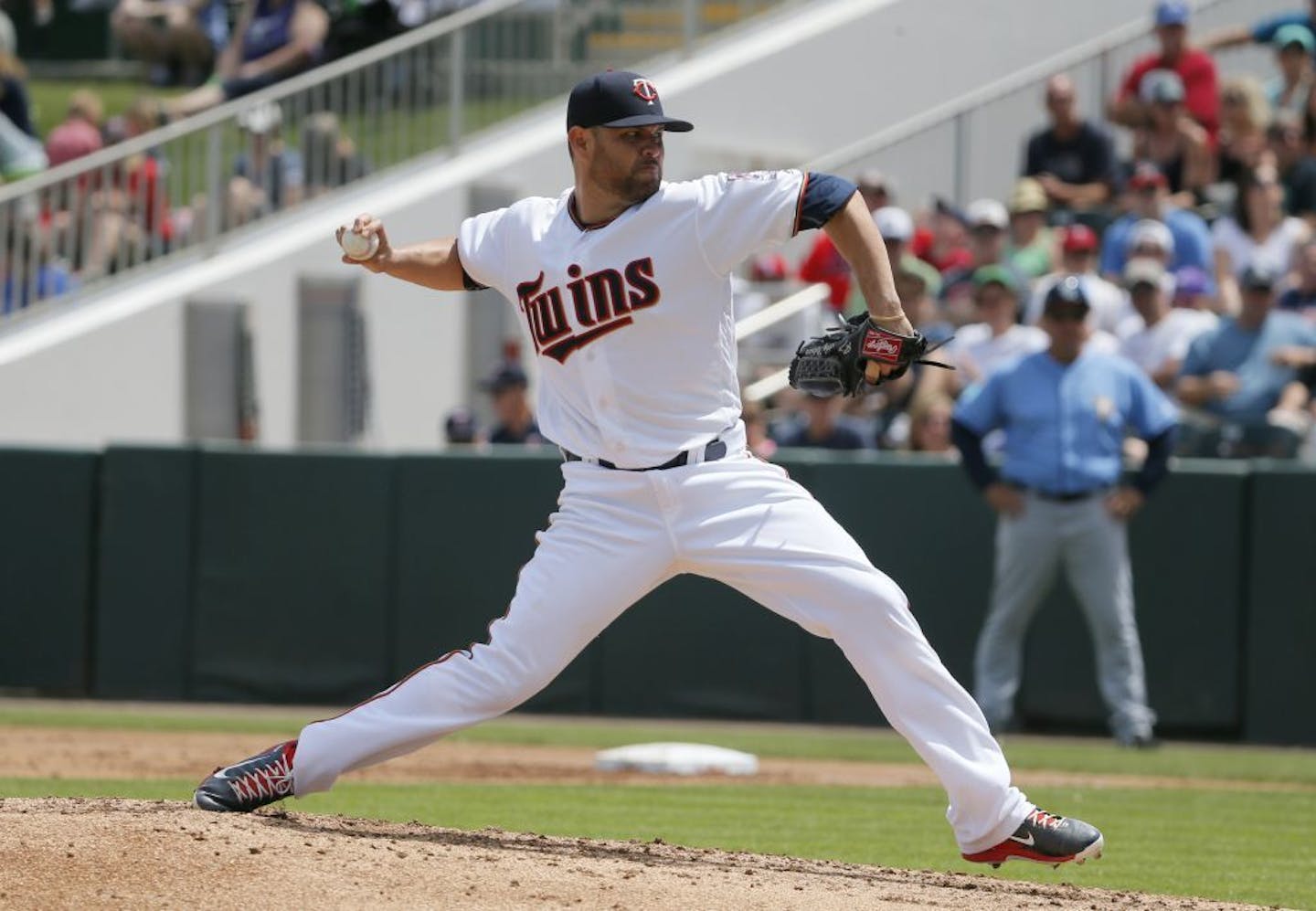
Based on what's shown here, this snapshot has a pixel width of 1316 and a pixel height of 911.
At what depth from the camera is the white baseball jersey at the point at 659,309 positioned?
5812mm

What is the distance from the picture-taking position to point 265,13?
18.3 m

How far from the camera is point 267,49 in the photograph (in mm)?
18094

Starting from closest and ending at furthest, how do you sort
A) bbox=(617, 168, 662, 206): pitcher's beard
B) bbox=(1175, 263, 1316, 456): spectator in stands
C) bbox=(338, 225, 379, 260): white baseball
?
bbox=(617, 168, 662, 206): pitcher's beard < bbox=(338, 225, 379, 260): white baseball < bbox=(1175, 263, 1316, 456): spectator in stands

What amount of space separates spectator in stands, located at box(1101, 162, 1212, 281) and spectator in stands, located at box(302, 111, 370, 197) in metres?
5.72

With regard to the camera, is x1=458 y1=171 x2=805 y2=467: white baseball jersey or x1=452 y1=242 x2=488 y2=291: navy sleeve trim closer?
x1=458 y1=171 x2=805 y2=467: white baseball jersey

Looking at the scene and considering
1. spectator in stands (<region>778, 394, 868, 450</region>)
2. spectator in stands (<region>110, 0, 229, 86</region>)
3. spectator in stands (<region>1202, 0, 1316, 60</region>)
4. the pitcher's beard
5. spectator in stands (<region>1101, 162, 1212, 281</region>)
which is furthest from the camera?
spectator in stands (<region>110, 0, 229, 86</region>)

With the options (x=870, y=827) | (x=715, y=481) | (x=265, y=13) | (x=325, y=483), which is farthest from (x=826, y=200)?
(x=265, y=13)

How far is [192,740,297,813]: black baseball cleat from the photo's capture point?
5961 millimetres

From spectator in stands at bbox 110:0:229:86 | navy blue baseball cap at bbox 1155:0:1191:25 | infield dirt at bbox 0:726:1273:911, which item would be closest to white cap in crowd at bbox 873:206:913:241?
navy blue baseball cap at bbox 1155:0:1191:25

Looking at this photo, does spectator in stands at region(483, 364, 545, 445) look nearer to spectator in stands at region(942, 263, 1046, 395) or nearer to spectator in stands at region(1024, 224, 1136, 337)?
spectator in stands at region(942, 263, 1046, 395)

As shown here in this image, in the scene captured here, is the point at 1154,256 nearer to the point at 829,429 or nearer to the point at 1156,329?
the point at 1156,329

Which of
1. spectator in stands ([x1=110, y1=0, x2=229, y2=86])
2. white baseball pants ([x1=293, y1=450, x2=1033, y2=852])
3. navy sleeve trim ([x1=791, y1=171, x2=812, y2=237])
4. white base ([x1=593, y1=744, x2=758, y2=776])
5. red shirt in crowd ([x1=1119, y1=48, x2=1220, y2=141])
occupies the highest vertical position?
spectator in stands ([x1=110, y1=0, x2=229, y2=86])

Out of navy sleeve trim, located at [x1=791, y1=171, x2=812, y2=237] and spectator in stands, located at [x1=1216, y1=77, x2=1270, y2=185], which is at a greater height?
spectator in stands, located at [x1=1216, y1=77, x2=1270, y2=185]

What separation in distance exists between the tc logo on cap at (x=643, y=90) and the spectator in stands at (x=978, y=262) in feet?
26.8
